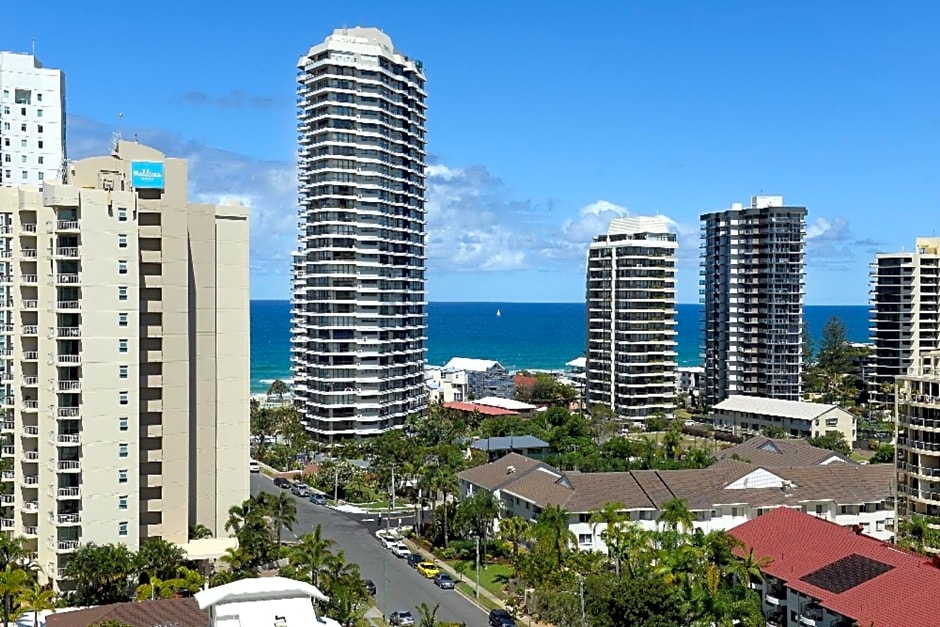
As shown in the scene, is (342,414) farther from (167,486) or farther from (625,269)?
(167,486)

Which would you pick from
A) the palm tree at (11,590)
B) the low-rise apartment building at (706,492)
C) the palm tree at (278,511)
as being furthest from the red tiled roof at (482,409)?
the palm tree at (11,590)

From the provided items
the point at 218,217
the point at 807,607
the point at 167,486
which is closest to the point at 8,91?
the point at 218,217

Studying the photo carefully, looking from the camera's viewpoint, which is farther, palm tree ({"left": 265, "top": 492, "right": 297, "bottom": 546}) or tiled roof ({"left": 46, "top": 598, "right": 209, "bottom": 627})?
palm tree ({"left": 265, "top": 492, "right": 297, "bottom": 546})

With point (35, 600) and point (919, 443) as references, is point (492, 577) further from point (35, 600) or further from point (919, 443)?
point (919, 443)

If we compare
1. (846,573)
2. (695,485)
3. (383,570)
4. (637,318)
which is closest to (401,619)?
(383,570)

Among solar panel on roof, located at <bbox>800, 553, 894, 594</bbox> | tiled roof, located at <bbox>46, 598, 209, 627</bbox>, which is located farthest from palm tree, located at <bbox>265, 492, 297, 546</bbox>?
solar panel on roof, located at <bbox>800, 553, 894, 594</bbox>

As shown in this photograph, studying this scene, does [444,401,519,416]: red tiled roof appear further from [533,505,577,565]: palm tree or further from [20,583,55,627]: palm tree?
[20,583,55,627]: palm tree
